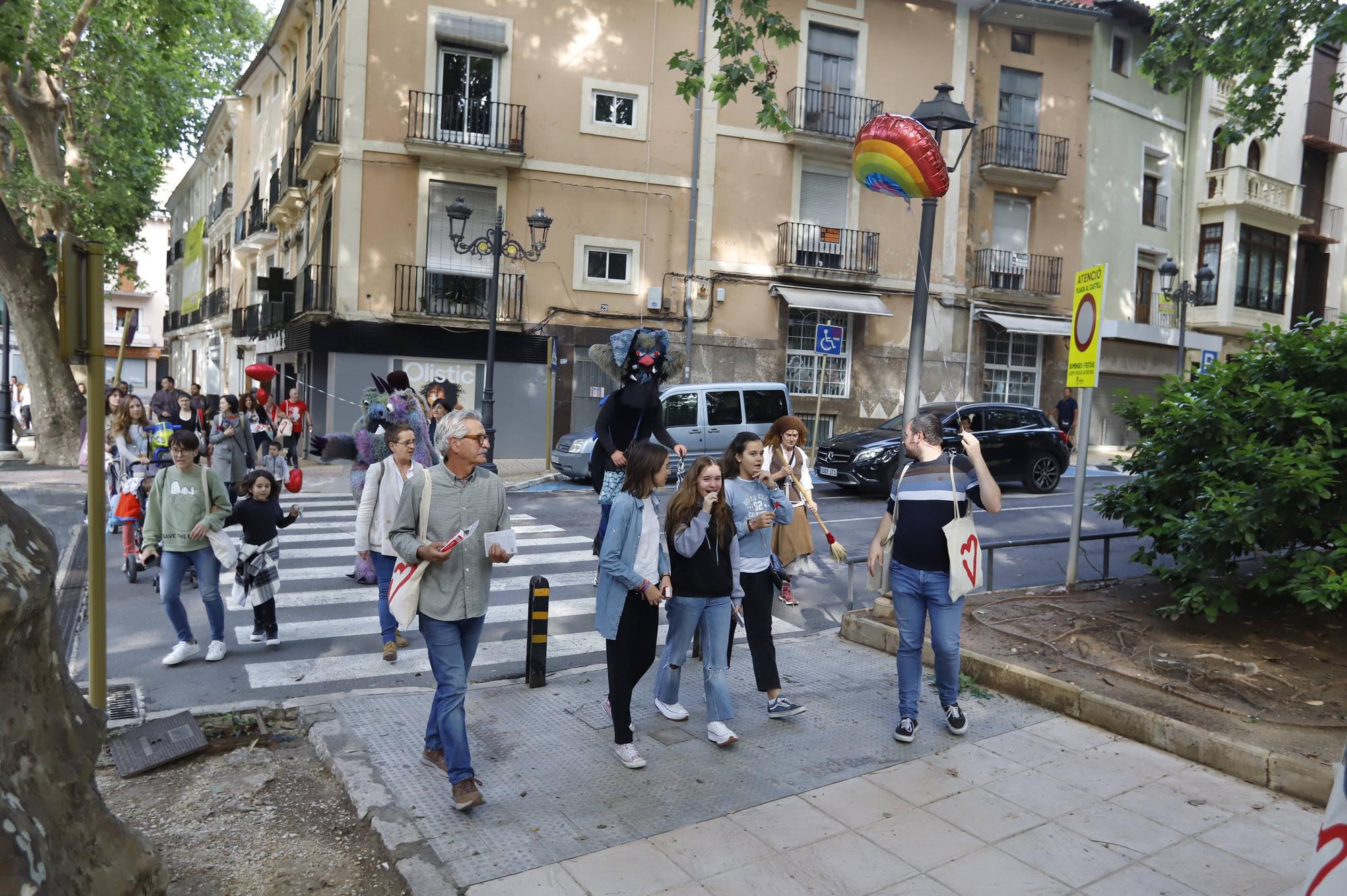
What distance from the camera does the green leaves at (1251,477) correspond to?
19.6 feet

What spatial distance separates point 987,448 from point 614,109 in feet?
38.0

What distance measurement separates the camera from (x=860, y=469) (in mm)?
14984

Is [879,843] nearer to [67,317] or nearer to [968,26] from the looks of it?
[67,317]

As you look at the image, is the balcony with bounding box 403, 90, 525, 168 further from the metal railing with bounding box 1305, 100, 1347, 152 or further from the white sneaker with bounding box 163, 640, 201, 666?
the metal railing with bounding box 1305, 100, 1347, 152

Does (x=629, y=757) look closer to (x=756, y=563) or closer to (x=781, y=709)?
(x=781, y=709)

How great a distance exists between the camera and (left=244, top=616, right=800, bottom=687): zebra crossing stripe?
21.1 feet

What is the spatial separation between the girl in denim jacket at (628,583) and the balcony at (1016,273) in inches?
850

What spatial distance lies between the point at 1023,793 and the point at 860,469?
10450 mm

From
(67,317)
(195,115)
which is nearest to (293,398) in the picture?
(67,317)

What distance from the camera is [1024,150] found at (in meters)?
25.1

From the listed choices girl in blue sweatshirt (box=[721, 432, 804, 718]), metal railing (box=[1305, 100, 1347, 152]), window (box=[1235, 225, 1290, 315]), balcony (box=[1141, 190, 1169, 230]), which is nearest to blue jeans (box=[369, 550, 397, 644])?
girl in blue sweatshirt (box=[721, 432, 804, 718])

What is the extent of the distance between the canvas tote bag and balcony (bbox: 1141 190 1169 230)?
28.3 m

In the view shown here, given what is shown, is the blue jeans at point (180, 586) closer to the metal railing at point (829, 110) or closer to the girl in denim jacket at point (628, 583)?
the girl in denim jacket at point (628, 583)

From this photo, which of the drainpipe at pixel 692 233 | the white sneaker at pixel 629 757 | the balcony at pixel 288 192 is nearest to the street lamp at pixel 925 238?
the white sneaker at pixel 629 757
